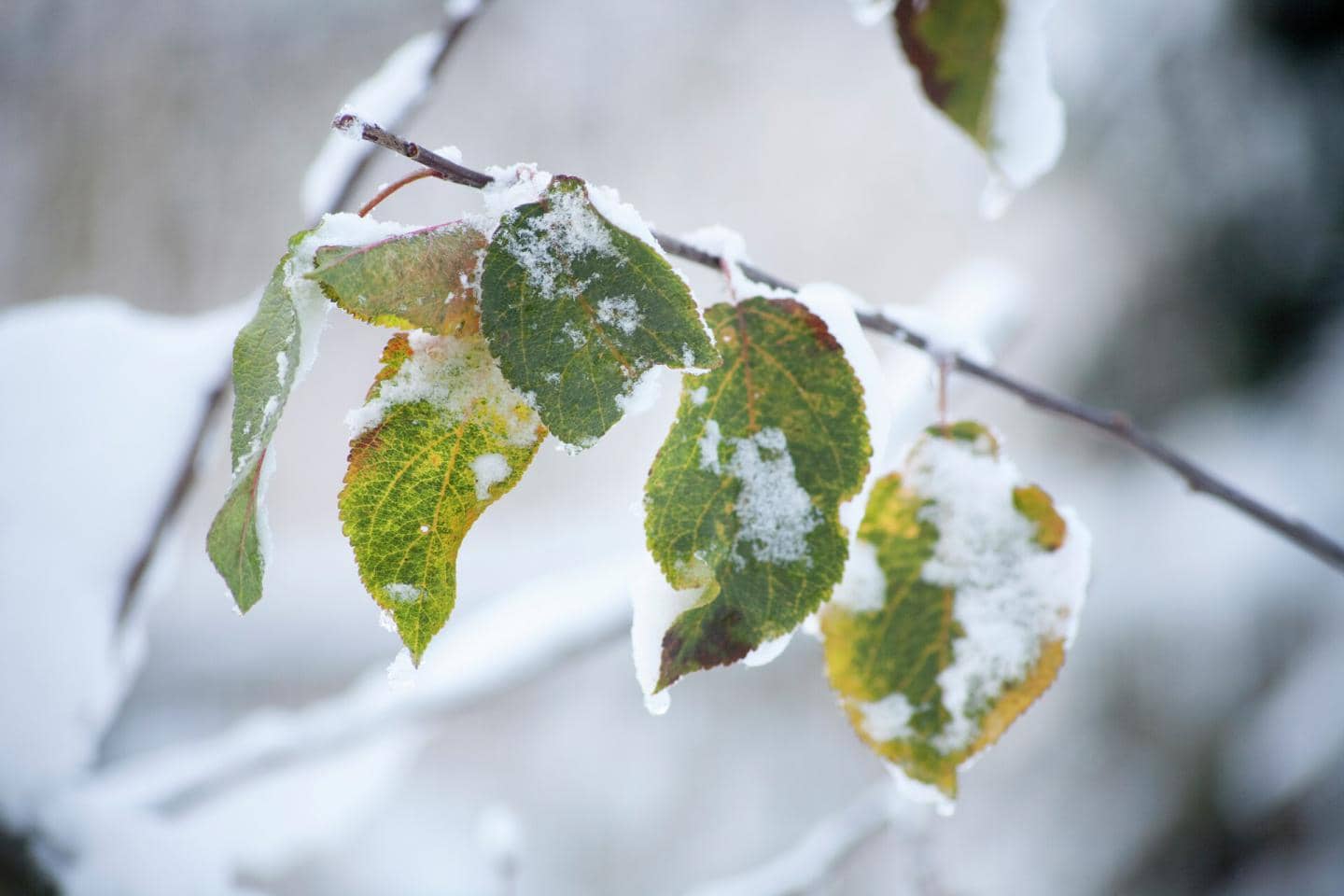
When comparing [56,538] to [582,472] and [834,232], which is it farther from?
[834,232]

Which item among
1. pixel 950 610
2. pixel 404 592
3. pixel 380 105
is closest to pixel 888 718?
pixel 950 610

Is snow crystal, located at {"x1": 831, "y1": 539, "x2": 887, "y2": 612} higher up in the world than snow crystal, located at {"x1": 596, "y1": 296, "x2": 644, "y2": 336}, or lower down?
lower down

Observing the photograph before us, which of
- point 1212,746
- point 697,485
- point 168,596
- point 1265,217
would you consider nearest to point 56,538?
point 697,485

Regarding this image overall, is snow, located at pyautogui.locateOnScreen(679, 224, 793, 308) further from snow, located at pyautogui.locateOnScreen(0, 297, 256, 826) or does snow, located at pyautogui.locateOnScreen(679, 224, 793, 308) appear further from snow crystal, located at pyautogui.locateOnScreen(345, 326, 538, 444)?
snow, located at pyautogui.locateOnScreen(0, 297, 256, 826)

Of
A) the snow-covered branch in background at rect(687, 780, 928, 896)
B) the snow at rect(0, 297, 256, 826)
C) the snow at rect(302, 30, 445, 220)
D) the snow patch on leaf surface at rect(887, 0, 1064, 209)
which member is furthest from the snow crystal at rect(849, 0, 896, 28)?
the snow-covered branch in background at rect(687, 780, 928, 896)

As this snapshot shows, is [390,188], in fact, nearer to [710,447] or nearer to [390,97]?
[710,447]

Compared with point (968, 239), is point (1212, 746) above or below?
below
